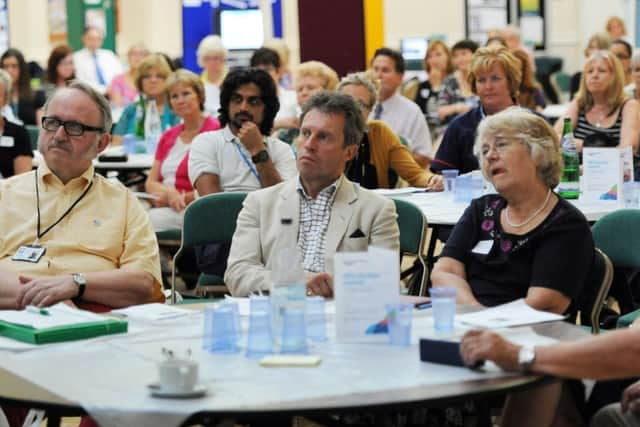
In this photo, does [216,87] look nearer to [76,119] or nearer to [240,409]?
[76,119]

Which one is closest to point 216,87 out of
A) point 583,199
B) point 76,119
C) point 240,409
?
point 583,199

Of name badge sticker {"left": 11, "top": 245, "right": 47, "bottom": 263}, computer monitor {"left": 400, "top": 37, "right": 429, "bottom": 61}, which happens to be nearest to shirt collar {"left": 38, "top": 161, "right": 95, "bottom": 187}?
name badge sticker {"left": 11, "top": 245, "right": 47, "bottom": 263}

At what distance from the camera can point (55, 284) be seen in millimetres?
3809

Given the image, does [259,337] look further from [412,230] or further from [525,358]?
[412,230]

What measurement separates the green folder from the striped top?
17.2ft

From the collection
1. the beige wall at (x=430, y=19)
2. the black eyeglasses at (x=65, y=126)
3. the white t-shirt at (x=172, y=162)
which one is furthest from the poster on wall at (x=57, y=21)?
the black eyeglasses at (x=65, y=126)

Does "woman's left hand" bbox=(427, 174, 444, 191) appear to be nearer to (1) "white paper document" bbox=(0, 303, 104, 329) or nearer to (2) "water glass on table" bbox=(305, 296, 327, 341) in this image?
(1) "white paper document" bbox=(0, 303, 104, 329)

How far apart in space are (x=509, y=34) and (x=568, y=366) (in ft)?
38.8

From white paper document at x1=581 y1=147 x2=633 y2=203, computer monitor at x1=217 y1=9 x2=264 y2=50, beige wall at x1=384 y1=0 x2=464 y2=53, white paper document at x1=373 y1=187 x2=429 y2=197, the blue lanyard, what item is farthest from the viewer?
beige wall at x1=384 y1=0 x2=464 y2=53

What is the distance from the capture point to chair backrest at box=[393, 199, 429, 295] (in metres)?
4.64

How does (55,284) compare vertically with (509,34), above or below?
below

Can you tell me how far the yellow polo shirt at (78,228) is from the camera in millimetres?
4086

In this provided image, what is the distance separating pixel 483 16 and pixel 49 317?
14.9 metres

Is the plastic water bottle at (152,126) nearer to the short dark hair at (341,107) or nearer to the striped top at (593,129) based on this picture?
the striped top at (593,129)
